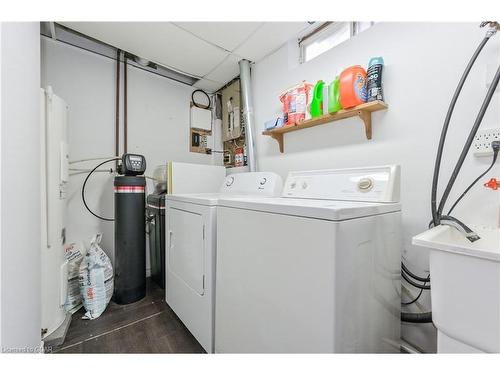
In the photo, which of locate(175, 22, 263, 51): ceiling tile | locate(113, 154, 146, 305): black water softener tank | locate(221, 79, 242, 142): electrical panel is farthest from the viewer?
locate(221, 79, 242, 142): electrical panel

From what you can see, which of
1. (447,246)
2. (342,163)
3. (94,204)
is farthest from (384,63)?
(94,204)

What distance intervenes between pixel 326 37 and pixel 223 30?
861mm

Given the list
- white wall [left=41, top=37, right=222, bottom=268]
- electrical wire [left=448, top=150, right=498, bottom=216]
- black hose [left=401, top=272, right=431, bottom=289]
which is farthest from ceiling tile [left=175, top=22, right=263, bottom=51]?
black hose [left=401, top=272, right=431, bottom=289]

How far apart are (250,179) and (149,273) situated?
63.3 inches

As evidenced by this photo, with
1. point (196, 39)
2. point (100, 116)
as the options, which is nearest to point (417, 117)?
point (196, 39)

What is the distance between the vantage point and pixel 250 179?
1806 mm

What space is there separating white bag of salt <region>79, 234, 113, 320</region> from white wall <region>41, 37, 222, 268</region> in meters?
0.48

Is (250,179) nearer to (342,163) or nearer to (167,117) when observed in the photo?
(342,163)

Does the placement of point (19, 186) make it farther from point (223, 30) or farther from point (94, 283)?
point (223, 30)

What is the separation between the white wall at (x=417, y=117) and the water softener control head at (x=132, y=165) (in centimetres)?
154

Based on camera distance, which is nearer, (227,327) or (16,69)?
(16,69)

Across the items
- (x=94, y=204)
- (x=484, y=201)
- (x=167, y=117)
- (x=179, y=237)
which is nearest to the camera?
(x=484, y=201)

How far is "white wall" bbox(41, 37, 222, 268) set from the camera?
1949mm

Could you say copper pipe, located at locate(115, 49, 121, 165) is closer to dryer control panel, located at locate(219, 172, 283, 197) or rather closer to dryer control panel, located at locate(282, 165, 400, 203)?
dryer control panel, located at locate(219, 172, 283, 197)
